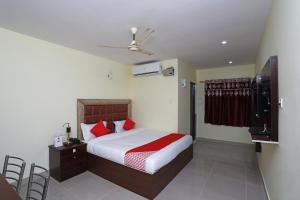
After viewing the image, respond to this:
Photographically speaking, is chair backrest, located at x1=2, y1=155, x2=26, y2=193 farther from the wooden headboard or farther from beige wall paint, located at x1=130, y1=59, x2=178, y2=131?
beige wall paint, located at x1=130, y1=59, x2=178, y2=131

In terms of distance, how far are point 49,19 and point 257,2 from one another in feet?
8.98

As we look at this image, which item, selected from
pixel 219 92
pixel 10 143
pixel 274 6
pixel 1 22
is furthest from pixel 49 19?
pixel 219 92

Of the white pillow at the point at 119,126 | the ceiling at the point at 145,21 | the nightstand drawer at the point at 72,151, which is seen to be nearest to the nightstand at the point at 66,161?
the nightstand drawer at the point at 72,151

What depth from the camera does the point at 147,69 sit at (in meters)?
4.59

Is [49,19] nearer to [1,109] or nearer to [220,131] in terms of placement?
[1,109]

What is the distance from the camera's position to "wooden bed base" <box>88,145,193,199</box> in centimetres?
244

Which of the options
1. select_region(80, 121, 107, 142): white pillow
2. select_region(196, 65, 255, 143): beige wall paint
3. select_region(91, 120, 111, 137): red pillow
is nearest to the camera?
select_region(80, 121, 107, 142): white pillow

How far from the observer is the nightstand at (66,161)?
2873 millimetres

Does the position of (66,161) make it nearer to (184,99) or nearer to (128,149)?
(128,149)

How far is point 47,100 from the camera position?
3107 mm

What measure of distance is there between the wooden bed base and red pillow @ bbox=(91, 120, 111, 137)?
0.51m

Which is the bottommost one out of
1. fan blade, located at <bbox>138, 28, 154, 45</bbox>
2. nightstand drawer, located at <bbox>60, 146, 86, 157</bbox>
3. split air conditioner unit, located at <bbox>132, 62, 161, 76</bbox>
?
nightstand drawer, located at <bbox>60, 146, 86, 157</bbox>

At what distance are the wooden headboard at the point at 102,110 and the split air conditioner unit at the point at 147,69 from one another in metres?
0.95

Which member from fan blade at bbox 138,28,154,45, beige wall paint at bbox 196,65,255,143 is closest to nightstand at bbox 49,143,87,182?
fan blade at bbox 138,28,154,45
